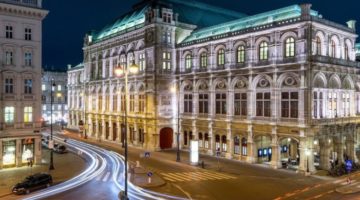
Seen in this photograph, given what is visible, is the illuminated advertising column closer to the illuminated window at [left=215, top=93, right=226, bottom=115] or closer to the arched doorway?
the illuminated window at [left=215, top=93, right=226, bottom=115]

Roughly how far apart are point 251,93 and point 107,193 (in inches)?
965

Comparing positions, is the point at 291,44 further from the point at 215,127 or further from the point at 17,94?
the point at 17,94

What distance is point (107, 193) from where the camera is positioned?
31188 millimetres

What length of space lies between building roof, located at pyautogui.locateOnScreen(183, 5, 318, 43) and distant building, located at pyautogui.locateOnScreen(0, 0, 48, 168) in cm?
2478

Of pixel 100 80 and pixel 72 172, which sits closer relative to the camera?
pixel 72 172

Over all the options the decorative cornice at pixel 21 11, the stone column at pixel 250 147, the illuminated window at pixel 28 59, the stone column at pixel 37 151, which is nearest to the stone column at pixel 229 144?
the stone column at pixel 250 147

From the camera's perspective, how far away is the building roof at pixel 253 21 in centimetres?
4503

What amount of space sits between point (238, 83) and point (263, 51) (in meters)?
5.97

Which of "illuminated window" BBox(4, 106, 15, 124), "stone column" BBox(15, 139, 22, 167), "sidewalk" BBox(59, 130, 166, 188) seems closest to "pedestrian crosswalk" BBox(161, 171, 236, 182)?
"sidewalk" BBox(59, 130, 166, 188)

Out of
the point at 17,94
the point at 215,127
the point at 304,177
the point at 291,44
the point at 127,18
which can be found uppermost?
the point at 127,18

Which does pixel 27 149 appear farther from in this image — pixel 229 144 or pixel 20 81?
pixel 229 144

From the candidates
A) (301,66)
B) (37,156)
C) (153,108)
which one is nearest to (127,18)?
(153,108)

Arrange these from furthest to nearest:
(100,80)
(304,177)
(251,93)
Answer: (100,80), (251,93), (304,177)

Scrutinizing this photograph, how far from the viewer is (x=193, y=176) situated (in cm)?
3866
